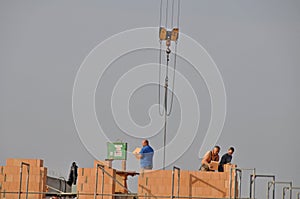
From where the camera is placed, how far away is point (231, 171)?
35.3 metres

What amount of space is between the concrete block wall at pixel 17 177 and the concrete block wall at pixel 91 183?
1.34 m

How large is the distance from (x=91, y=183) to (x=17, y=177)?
8.32 ft

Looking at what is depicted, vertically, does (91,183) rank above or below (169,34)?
Result: below

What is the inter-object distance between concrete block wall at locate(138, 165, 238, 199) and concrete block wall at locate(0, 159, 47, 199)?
3.59 m

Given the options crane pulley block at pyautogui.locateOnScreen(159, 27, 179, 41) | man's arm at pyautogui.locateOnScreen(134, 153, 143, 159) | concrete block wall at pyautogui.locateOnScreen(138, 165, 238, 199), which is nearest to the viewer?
concrete block wall at pyautogui.locateOnScreen(138, 165, 238, 199)

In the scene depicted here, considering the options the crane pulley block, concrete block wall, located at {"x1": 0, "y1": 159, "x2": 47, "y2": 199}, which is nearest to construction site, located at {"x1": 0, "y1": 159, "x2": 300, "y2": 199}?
concrete block wall, located at {"x1": 0, "y1": 159, "x2": 47, "y2": 199}

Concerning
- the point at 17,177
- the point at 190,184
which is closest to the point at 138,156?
the point at 190,184

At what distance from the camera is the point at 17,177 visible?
36625 mm

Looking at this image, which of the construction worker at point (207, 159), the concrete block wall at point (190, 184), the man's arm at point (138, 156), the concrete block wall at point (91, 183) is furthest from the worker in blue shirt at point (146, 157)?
the construction worker at point (207, 159)

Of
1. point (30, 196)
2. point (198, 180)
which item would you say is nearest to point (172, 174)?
point (198, 180)

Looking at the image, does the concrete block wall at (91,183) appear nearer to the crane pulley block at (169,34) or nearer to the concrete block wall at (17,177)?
the concrete block wall at (17,177)

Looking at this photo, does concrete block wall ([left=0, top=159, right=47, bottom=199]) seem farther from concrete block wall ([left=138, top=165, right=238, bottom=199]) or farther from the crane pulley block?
the crane pulley block

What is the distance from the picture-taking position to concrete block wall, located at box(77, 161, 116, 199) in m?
36.2

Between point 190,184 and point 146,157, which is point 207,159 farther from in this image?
point 146,157
